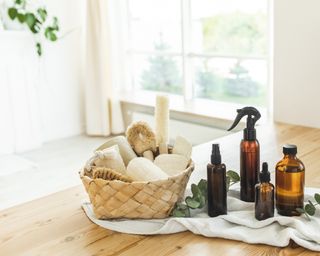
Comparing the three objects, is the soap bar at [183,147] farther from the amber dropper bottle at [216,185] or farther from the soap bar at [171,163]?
the amber dropper bottle at [216,185]

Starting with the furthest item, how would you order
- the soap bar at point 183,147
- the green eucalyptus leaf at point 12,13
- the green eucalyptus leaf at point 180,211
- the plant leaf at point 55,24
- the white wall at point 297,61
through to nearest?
1. the plant leaf at point 55,24
2. the green eucalyptus leaf at point 12,13
3. the white wall at point 297,61
4. the soap bar at point 183,147
5. the green eucalyptus leaf at point 180,211

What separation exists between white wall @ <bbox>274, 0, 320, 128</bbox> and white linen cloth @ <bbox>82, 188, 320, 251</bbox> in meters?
1.17

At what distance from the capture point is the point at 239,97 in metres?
3.41

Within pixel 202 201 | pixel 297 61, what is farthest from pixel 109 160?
pixel 297 61

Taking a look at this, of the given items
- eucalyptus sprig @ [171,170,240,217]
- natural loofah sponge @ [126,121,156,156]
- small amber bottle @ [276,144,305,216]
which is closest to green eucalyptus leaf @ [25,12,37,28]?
natural loofah sponge @ [126,121,156,156]

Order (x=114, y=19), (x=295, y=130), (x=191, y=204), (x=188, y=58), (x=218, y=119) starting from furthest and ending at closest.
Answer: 1. (x=114, y=19)
2. (x=188, y=58)
3. (x=218, y=119)
4. (x=295, y=130)
5. (x=191, y=204)

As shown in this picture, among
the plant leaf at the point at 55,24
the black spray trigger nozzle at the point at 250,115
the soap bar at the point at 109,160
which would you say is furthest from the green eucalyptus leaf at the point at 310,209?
the plant leaf at the point at 55,24

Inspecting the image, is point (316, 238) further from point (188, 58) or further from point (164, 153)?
point (188, 58)

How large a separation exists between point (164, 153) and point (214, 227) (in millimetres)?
278

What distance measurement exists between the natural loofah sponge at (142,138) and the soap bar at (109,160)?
0.11m

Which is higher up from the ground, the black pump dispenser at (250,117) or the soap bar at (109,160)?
the black pump dispenser at (250,117)

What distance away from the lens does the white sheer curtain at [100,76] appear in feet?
12.8

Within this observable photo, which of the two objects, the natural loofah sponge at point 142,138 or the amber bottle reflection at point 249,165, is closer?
the amber bottle reflection at point 249,165

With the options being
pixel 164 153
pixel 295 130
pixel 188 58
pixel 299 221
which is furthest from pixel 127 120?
pixel 299 221
